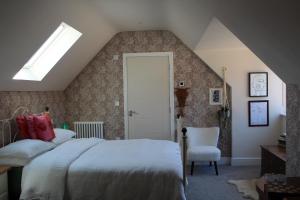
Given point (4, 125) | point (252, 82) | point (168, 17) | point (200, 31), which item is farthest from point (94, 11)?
point (252, 82)

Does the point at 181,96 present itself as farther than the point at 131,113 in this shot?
No

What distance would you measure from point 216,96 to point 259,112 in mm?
811

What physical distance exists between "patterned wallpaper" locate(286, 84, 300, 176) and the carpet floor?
105 cm

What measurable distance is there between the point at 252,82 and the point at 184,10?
2310mm

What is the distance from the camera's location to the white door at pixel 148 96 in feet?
19.0

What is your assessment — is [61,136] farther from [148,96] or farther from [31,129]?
[148,96]

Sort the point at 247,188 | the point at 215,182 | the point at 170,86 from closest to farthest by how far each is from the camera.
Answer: the point at 247,188, the point at 215,182, the point at 170,86

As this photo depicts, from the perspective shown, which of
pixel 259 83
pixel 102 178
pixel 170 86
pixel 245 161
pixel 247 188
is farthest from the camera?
pixel 170 86

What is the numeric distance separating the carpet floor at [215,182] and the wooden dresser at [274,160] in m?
0.50

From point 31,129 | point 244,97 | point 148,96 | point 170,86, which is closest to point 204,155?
point 244,97

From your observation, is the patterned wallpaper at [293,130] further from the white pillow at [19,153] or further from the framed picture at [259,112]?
the white pillow at [19,153]

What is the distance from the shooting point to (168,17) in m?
4.62

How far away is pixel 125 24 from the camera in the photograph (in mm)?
5203

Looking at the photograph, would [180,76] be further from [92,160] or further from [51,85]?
[92,160]
